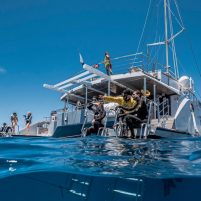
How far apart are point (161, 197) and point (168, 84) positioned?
559 inches

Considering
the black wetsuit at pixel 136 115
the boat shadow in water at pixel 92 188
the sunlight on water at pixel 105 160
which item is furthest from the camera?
the black wetsuit at pixel 136 115

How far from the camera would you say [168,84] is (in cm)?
1788

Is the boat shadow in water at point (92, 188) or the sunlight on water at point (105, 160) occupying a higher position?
the sunlight on water at point (105, 160)

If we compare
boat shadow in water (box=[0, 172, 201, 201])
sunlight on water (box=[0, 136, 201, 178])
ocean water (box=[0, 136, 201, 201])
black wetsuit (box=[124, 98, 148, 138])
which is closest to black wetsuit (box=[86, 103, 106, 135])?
black wetsuit (box=[124, 98, 148, 138])

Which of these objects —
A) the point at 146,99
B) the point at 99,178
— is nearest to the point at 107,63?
the point at 146,99

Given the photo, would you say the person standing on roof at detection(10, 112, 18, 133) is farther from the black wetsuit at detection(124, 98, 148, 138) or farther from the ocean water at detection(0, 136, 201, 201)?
the ocean water at detection(0, 136, 201, 201)

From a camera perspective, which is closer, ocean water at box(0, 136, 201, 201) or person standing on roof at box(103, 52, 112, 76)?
ocean water at box(0, 136, 201, 201)

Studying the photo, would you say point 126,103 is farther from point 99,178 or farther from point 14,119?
point 14,119

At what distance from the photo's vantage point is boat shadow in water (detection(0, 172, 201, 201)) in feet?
14.1

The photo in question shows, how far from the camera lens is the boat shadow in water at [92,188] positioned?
14.1ft

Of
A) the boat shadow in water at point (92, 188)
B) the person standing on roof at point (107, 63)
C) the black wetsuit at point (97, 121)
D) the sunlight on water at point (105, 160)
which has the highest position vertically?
the person standing on roof at point (107, 63)

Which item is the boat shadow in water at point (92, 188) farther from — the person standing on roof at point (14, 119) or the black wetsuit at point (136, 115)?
the person standing on roof at point (14, 119)

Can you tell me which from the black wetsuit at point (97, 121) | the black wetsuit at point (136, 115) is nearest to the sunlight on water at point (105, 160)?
Answer: the black wetsuit at point (136, 115)

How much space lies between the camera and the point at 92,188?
15.5 ft
